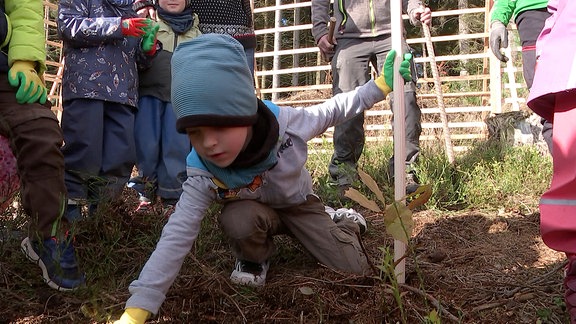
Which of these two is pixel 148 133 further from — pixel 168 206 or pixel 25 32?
pixel 25 32

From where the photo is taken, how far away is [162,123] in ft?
9.78

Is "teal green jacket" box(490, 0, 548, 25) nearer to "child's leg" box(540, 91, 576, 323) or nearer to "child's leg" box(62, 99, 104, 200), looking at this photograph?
"child's leg" box(540, 91, 576, 323)

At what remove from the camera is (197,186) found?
5.88ft

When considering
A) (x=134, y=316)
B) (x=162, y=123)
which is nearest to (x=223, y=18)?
(x=162, y=123)

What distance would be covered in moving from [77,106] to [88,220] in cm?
58

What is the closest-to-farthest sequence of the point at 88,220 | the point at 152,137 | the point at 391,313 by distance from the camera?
1. the point at 391,313
2. the point at 88,220
3. the point at 152,137

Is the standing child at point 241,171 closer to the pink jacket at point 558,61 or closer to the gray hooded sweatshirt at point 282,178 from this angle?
the gray hooded sweatshirt at point 282,178

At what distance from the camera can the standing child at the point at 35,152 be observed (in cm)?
184

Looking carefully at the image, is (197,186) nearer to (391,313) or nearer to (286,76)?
(391,313)

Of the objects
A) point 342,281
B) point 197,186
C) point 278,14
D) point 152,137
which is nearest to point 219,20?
point 152,137

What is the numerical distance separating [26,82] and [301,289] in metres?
1.12

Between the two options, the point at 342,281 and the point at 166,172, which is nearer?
the point at 342,281

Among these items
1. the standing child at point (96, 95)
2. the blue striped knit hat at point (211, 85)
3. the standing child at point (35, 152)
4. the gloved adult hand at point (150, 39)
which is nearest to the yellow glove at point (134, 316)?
the standing child at point (35, 152)

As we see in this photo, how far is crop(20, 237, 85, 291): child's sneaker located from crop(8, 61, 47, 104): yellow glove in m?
0.47
